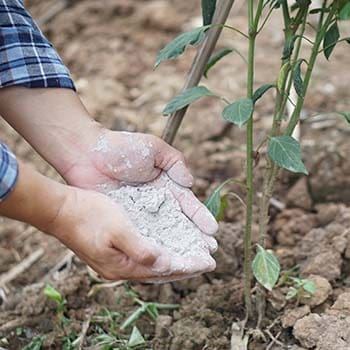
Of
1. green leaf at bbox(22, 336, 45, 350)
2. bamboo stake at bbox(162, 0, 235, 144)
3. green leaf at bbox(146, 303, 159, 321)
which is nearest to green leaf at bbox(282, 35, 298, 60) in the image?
bamboo stake at bbox(162, 0, 235, 144)

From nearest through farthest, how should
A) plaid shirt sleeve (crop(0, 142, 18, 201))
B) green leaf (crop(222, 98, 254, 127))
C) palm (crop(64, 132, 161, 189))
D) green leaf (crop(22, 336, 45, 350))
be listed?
1. plaid shirt sleeve (crop(0, 142, 18, 201))
2. green leaf (crop(222, 98, 254, 127))
3. palm (crop(64, 132, 161, 189))
4. green leaf (crop(22, 336, 45, 350))

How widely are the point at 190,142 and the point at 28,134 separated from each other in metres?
0.90

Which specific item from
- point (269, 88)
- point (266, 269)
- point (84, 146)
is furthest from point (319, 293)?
point (84, 146)

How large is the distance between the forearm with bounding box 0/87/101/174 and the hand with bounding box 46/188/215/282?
0.23 m

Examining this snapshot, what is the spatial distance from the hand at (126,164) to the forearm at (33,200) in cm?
26

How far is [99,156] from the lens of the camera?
4.68 feet

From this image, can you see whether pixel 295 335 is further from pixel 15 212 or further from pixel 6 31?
pixel 6 31

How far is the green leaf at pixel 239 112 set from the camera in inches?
47.4

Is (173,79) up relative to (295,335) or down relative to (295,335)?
down

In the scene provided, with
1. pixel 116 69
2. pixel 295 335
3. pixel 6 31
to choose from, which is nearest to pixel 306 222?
pixel 295 335

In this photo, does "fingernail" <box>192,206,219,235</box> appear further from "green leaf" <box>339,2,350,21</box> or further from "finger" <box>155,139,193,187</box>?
"green leaf" <box>339,2,350,21</box>

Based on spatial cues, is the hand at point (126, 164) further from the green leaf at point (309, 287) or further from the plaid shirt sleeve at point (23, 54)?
the green leaf at point (309, 287)

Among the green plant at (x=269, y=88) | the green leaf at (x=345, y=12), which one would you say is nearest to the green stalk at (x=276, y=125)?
the green plant at (x=269, y=88)

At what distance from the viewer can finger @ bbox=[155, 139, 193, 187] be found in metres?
1.43
